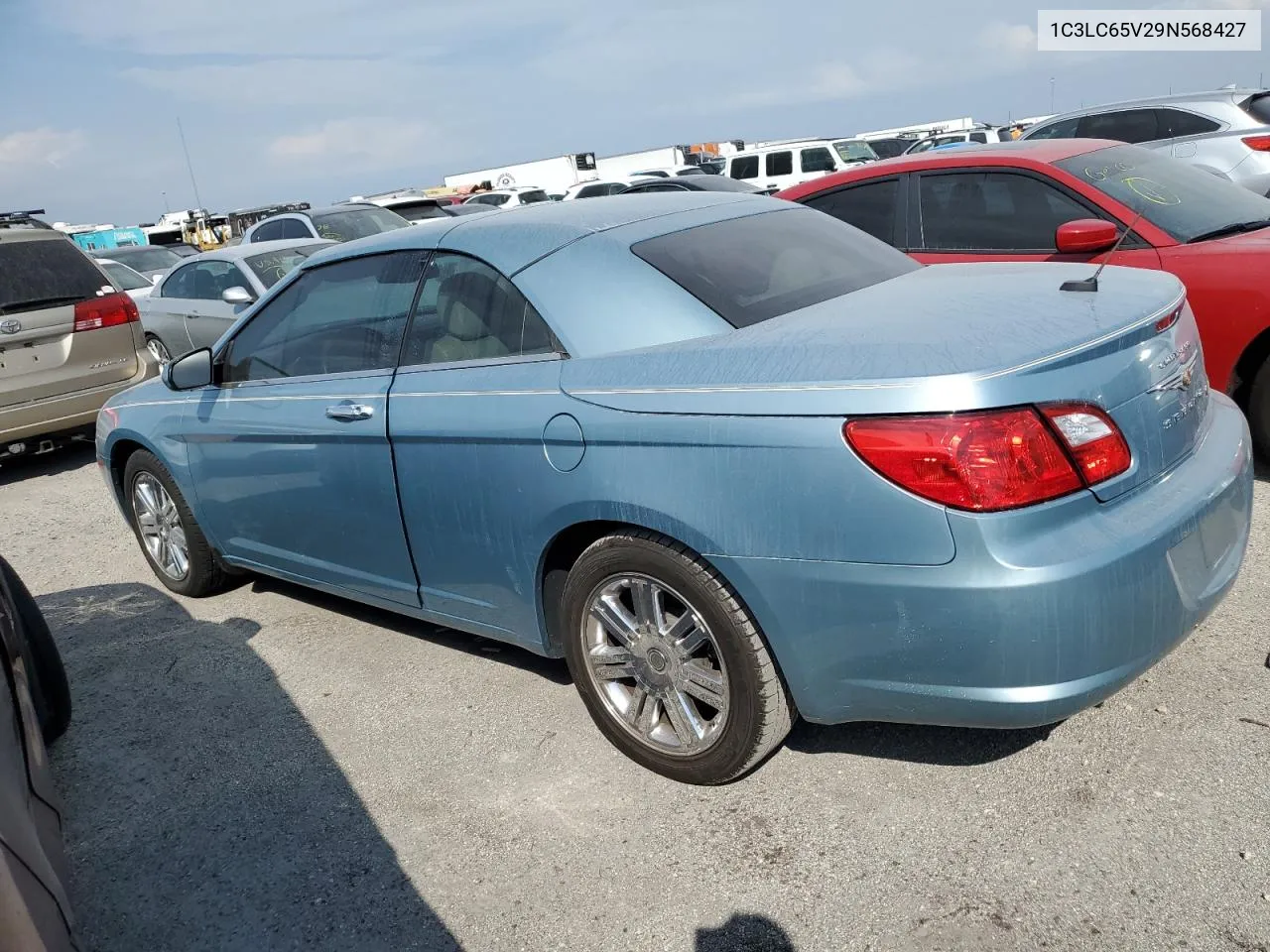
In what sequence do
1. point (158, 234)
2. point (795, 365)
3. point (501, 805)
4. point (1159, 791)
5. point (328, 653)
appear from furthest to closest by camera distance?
point (158, 234), point (328, 653), point (501, 805), point (1159, 791), point (795, 365)

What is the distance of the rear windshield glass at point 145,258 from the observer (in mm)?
16484

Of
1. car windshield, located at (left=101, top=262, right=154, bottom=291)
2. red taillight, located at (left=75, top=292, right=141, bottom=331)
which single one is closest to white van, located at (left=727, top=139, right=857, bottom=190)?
car windshield, located at (left=101, top=262, right=154, bottom=291)

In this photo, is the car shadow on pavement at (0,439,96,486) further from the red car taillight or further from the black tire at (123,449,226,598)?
the red car taillight

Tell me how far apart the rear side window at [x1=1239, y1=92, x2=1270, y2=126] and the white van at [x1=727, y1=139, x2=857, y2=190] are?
11045 millimetres

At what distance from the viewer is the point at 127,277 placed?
1495 cm

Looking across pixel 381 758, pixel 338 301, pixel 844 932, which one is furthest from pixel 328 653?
pixel 844 932

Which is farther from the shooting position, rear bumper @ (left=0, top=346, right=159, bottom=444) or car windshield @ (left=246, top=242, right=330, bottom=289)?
car windshield @ (left=246, top=242, right=330, bottom=289)

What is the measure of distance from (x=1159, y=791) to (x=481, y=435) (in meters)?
2.08

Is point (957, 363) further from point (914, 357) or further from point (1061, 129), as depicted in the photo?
point (1061, 129)

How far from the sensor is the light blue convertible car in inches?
91.9

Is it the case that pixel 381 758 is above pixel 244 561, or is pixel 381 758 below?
below

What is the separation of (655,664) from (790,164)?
2016 centimetres

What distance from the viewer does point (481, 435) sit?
10.3ft

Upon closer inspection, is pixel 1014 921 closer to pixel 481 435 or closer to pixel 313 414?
pixel 481 435
